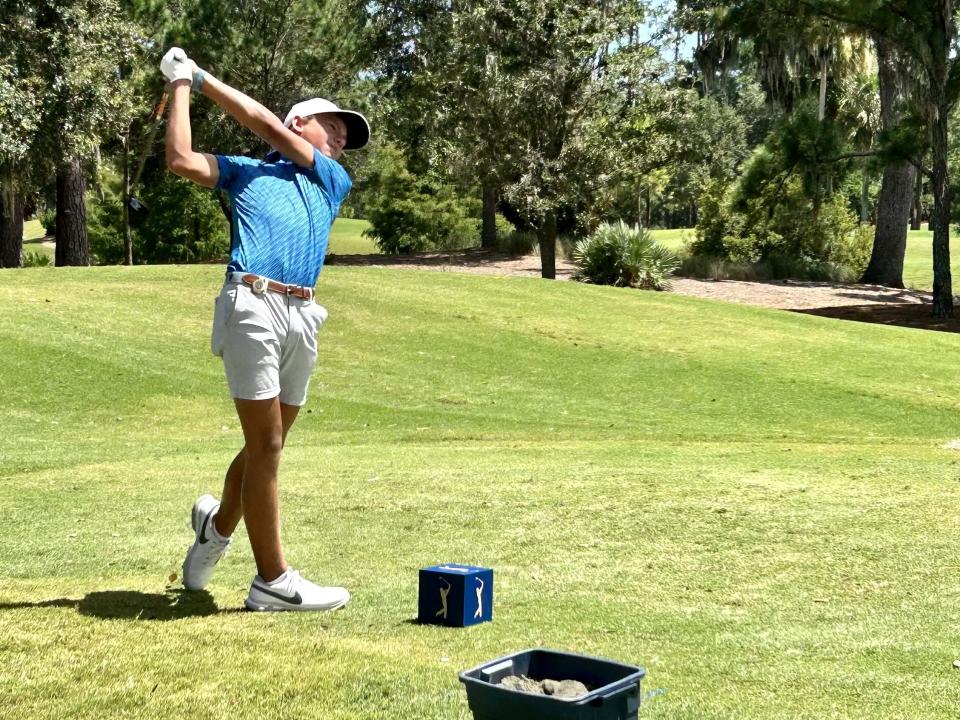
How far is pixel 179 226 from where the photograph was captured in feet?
171

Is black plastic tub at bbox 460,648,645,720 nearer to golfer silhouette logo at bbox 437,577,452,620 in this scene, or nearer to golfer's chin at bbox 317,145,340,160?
golfer silhouette logo at bbox 437,577,452,620

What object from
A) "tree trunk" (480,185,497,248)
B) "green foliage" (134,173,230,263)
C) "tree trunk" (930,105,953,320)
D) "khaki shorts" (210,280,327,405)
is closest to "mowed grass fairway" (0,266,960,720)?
"khaki shorts" (210,280,327,405)

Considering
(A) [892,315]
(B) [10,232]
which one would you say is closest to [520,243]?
(A) [892,315]

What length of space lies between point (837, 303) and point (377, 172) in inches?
1069

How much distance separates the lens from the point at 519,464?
10227 mm

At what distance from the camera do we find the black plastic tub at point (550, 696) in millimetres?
2928

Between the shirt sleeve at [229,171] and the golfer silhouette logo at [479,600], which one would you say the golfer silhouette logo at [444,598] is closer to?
the golfer silhouette logo at [479,600]

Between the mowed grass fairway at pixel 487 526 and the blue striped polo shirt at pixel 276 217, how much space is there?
4.48 ft

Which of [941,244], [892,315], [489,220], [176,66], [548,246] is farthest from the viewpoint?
[489,220]

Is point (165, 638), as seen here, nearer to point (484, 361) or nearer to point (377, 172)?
point (484, 361)

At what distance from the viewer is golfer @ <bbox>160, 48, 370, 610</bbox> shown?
450cm

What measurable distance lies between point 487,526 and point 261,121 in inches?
121

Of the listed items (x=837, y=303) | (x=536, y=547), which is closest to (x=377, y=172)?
(x=837, y=303)

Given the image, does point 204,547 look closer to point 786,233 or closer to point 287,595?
point 287,595
